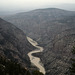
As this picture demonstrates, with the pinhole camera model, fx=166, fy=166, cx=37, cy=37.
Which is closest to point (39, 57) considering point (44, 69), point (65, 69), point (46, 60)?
point (46, 60)

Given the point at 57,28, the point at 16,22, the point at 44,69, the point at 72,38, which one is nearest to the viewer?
the point at 44,69

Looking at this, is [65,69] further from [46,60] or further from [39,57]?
[39,57]

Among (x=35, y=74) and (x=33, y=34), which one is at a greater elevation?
(x=35, y=74)

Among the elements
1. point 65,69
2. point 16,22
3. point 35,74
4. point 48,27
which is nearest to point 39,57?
point 65,69

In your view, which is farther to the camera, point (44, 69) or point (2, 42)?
point (2, 42)

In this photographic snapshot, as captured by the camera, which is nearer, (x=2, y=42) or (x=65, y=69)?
(x=65, y=69)

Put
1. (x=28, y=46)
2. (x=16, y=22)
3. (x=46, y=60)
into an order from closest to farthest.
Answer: (x=46, y=60) → (x=28, y=46) → (x=16, y=22)

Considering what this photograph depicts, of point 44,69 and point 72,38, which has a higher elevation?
point 72,38

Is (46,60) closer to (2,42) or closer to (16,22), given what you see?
(2,42)

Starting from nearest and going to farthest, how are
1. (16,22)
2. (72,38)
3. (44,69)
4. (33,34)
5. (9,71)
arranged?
(9,71)
(44,69)
(72,38)
(33,34)
(16,22)
